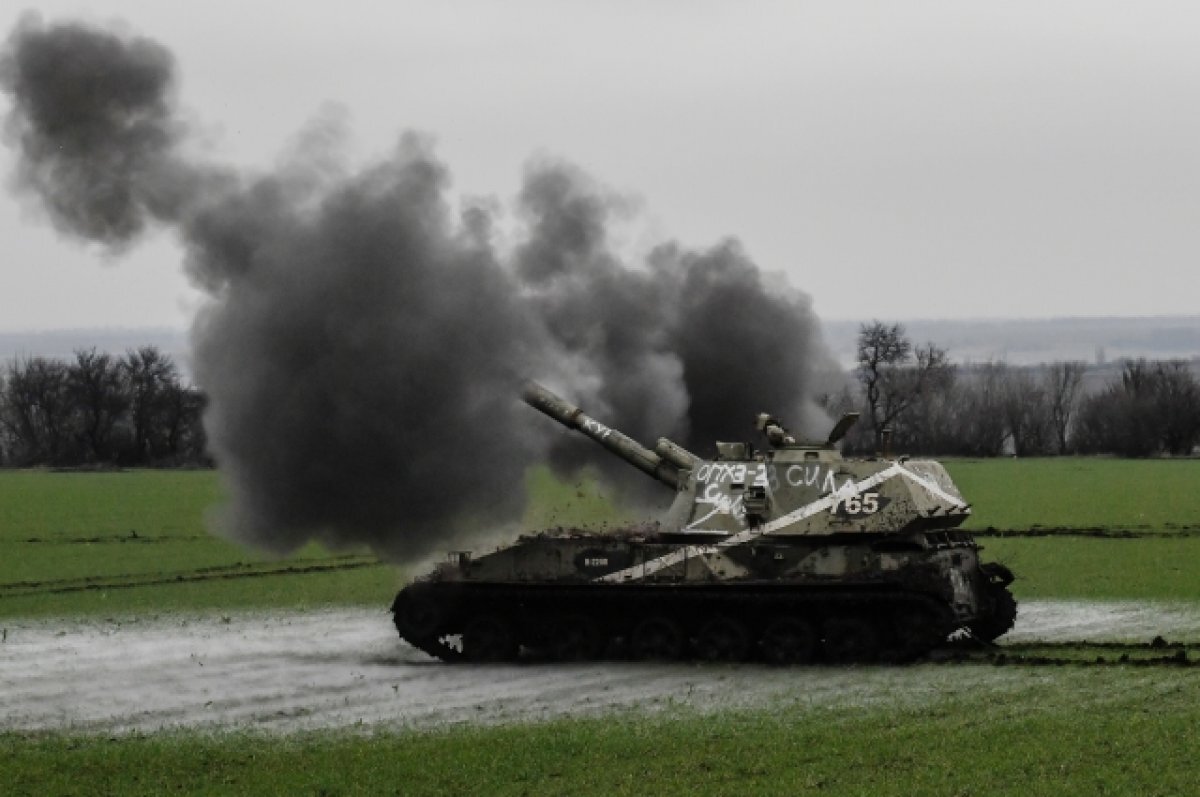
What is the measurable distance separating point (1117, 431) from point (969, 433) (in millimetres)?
16272

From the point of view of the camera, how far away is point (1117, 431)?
129 metres

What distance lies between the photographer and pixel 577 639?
2988 centimetres

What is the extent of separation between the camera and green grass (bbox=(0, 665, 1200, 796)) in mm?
19391

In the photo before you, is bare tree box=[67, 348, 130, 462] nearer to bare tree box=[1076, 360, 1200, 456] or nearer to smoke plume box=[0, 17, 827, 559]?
bare tree box=[1076, 360, 1200, 456]

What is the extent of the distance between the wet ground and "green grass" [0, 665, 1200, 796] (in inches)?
45.0

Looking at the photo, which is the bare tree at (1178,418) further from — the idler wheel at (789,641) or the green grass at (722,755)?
the green grass at (722,755)

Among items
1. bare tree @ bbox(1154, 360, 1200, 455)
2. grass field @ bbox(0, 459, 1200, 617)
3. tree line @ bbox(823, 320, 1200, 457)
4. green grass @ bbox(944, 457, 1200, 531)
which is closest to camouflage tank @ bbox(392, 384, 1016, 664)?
grass field @ bbox(0, 459, 1200, 617)

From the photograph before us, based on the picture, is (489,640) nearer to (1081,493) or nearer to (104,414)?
(1081,493)

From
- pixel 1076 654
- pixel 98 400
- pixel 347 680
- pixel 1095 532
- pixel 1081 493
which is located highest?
pixel 98 400

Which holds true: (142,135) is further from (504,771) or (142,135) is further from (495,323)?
(504,771)

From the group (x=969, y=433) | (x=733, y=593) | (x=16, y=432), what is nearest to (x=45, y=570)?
(x=733, y=593)

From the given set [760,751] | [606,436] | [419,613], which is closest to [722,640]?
[606,436]

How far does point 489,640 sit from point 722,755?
9623mm

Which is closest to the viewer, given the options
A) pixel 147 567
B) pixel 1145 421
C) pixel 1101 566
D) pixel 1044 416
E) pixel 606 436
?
pixel 606 436
